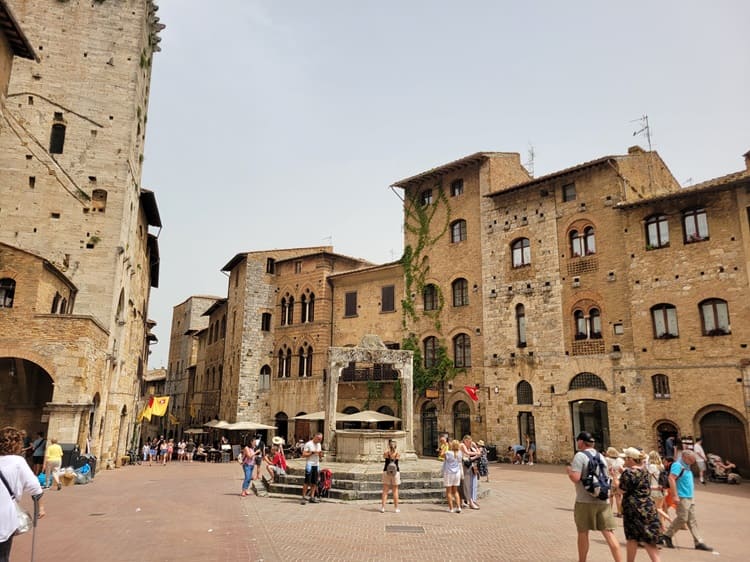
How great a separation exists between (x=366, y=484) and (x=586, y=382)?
13.8 metres

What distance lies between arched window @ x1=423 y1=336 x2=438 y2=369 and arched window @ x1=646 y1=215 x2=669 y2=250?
456 inches

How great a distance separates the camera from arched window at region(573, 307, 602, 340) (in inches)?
961

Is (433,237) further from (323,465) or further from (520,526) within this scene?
(520,526)

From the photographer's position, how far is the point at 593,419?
23984 millimetres

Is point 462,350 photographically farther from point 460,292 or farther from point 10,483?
point 10,483

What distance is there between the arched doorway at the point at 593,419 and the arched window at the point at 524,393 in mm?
1959

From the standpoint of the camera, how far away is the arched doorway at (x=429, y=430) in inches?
1143

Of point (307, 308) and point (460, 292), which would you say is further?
point (307, 308)

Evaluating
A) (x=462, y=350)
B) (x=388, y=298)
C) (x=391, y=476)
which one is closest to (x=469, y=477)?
(x=391, y=476)

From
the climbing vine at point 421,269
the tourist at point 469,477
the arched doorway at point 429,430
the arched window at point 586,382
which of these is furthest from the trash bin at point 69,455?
the arched window at point 586,382

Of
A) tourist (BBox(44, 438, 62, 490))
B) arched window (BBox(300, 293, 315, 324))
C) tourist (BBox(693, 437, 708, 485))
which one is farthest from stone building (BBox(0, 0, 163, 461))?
tourist (BBox(693, 437, 708, 485))

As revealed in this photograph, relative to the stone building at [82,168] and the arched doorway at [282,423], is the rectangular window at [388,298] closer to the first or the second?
the arched doorway at [282,423]

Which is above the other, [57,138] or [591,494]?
[57,138]

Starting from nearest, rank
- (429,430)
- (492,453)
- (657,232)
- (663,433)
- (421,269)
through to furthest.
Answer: (663,433) → (657,232) → (492,453) → (429,430) → (421,269)
